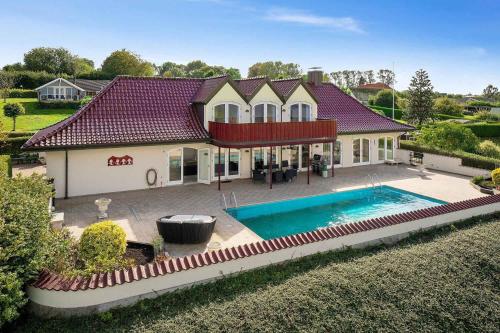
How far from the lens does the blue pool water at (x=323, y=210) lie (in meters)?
16.9

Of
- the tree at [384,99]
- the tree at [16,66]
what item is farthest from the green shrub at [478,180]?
the tree at [16,66]

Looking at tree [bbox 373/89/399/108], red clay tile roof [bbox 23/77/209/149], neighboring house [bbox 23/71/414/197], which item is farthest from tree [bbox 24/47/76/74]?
neighboring house [bbox 23/71/414/197]

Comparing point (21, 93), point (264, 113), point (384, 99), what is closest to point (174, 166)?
point (264, 113)

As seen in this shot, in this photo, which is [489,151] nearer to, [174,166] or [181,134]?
[181,134]

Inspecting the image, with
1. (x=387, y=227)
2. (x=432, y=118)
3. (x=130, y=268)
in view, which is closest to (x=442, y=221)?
(x=387, y=227)

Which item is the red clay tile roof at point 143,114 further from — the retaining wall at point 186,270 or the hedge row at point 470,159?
the retaining wall at point 186,270

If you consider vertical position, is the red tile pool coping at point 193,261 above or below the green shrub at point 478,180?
below

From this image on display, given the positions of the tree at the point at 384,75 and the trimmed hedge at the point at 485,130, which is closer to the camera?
the trimmed hedge at the point at 485,130

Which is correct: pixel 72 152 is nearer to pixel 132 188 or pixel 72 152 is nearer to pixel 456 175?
pixel 132 188

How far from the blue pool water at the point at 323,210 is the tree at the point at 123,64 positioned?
252 feet

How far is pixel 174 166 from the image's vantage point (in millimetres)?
22828

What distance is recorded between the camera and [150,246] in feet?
40.9

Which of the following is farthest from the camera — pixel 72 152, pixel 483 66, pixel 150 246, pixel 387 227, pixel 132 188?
pixel 483 66

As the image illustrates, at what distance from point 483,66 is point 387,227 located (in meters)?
48.2
